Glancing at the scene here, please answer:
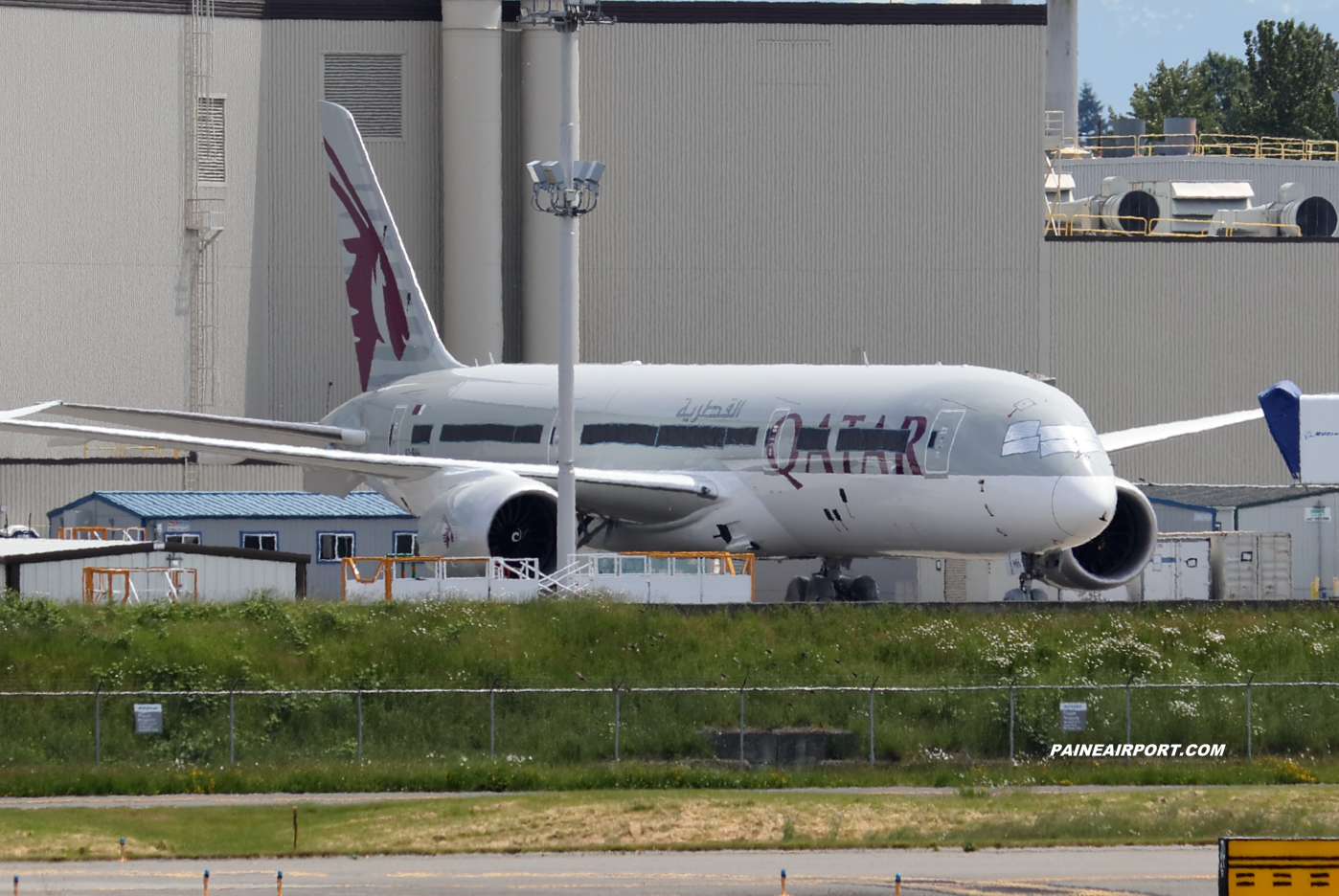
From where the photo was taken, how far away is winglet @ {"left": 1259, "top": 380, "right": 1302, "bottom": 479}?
49719mm

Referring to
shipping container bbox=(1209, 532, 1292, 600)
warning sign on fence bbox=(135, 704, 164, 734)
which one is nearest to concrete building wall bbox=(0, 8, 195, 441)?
shipping container bbox=(1209, 532, 1292, 600)

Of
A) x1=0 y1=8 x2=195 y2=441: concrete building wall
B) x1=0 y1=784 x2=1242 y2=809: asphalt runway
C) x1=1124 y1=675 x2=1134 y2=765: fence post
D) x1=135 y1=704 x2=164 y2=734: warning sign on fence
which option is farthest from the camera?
x1=0 y1=8 x2=195 y2=441: concrete building wall

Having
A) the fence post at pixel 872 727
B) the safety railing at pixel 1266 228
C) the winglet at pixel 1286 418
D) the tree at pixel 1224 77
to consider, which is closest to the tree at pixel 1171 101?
the tree at pixel 1224 77

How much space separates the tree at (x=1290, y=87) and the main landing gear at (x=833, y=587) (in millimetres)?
97144

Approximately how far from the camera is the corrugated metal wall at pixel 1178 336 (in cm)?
6475

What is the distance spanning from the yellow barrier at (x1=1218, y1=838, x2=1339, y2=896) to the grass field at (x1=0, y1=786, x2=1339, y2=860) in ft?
22.2

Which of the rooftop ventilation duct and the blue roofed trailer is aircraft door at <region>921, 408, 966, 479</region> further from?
the rooftop ventilation duct

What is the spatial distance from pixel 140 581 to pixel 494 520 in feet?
24.0

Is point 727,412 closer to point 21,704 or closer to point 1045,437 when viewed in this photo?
point 1045,437

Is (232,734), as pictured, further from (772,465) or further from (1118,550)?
(1118,550)

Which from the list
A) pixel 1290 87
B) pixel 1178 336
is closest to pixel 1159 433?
pixel 1178 336

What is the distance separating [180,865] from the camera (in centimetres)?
2156

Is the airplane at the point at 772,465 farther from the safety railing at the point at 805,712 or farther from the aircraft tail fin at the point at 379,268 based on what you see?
the safety railing at the point at 805,712

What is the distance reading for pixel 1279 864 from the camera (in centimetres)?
1611
